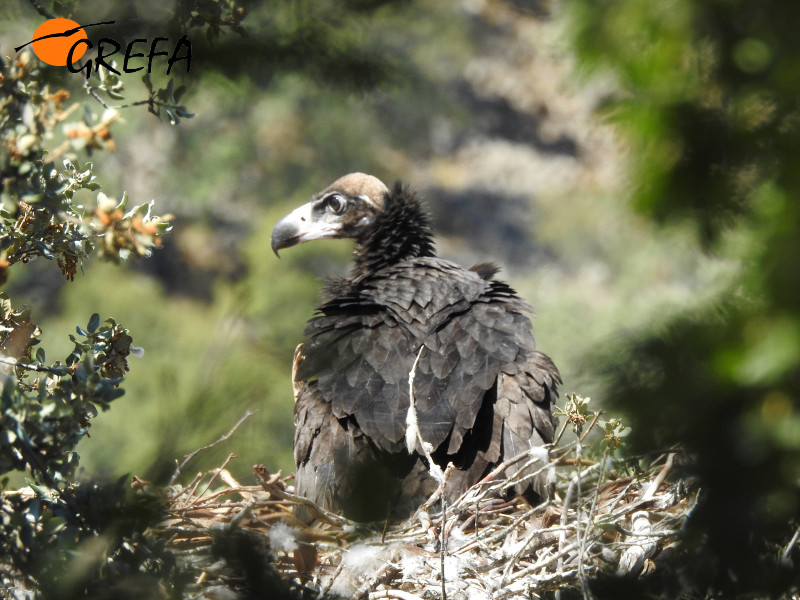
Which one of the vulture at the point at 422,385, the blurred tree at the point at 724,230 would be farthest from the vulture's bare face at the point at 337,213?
the blurred tree at the point at 724,230

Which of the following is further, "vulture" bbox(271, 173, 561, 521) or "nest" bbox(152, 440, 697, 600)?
"vulture" bbox(271, 173, 561, 521)

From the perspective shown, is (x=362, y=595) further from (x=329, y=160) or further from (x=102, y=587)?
(x=329, y=160)

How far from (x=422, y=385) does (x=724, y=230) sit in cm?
221

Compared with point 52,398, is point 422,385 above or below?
above

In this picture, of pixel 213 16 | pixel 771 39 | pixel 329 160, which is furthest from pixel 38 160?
pixel 329 160

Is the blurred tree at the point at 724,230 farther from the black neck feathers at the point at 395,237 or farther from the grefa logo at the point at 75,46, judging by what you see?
the black neck feathers at the point at 395,237

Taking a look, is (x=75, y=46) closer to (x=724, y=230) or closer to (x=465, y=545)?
(x=724, y=230)

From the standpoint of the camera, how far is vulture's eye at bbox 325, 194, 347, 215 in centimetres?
504

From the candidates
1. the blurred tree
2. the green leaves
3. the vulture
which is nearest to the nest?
the vulture

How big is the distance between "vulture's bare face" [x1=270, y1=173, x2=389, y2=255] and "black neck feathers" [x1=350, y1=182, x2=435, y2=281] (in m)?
0.29

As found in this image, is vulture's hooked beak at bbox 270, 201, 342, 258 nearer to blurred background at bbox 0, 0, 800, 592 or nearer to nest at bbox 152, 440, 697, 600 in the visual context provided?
blurred background at bbox 0, 0, 800, 592

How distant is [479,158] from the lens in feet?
85.4

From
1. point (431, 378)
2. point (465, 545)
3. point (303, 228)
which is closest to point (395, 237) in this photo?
point (303, 228)

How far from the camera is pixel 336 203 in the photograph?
505 centimetres
